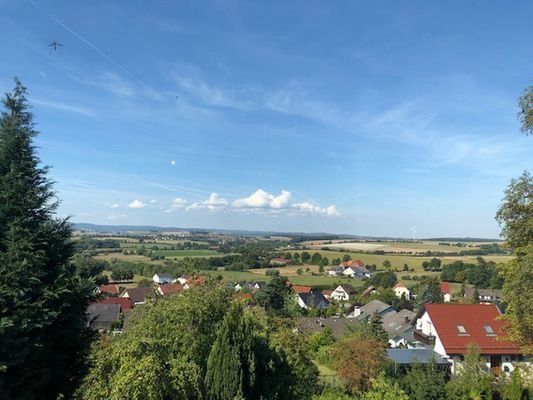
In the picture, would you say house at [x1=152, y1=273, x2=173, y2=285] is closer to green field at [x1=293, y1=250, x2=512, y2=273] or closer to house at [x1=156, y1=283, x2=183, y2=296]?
house at [x1=156, y1=283, x2=183, y2=296]

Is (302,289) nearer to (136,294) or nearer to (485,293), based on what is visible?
(136,294)

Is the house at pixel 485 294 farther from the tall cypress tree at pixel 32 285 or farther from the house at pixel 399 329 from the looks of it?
the tall cypress tree at pixel 32 285

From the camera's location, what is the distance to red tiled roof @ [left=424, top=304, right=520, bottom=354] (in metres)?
29.0

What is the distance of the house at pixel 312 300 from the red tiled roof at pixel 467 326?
31789mm

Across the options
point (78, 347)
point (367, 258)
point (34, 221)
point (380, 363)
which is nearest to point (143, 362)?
point (78, 347)

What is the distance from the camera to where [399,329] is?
42469 millimetres

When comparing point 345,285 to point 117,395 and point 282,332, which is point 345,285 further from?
point 117,395

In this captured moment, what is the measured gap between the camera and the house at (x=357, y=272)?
96812 millimetres

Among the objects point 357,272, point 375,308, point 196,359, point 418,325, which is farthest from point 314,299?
point 196,359

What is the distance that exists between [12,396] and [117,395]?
197 centimetres

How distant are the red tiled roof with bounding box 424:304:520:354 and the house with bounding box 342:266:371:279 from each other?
63.8 m

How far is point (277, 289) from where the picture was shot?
189 ft

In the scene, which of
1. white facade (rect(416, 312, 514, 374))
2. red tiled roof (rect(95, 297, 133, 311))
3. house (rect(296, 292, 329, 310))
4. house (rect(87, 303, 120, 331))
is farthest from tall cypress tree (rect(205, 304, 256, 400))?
house (rect(296, 292, 329, 310))

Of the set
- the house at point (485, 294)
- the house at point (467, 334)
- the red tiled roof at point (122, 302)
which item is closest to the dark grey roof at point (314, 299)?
the house at point (485, 294)
